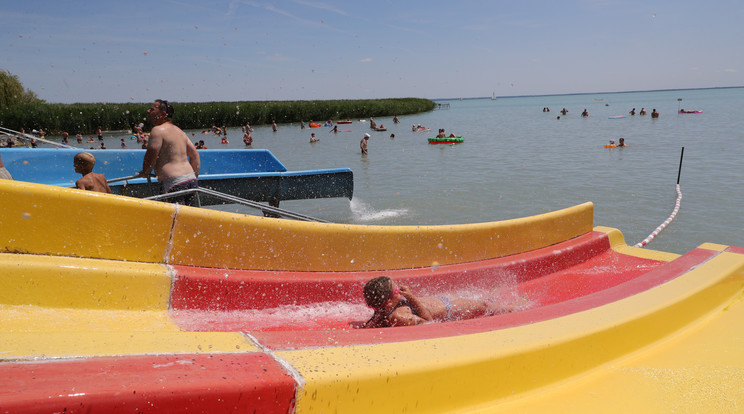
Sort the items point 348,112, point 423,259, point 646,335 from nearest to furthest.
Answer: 1. point 646,335
2. point 423,259
3. point 348,112

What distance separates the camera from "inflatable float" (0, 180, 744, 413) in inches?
58.5

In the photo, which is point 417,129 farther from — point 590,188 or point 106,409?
point 106,409

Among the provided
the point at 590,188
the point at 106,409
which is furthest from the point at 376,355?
the point at 590,188

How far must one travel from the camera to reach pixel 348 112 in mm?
64750

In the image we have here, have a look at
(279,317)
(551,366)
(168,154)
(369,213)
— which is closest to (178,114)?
(369,213)

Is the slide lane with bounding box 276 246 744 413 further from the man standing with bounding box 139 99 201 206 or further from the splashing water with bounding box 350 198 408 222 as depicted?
the splashing water with bounding box 350 198 408 222

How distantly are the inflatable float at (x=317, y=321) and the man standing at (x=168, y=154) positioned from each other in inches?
79.2

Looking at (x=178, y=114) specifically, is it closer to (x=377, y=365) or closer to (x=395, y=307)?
(x=395, y=307)

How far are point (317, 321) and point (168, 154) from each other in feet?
8.64

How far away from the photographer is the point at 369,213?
1283 centimetres

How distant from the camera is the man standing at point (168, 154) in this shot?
481 cm

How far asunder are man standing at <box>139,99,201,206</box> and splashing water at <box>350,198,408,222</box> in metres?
7.07

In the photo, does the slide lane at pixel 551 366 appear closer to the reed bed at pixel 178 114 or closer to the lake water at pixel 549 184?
the lake water at pixel 549 184

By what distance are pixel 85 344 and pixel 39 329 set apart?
33.2 inches
